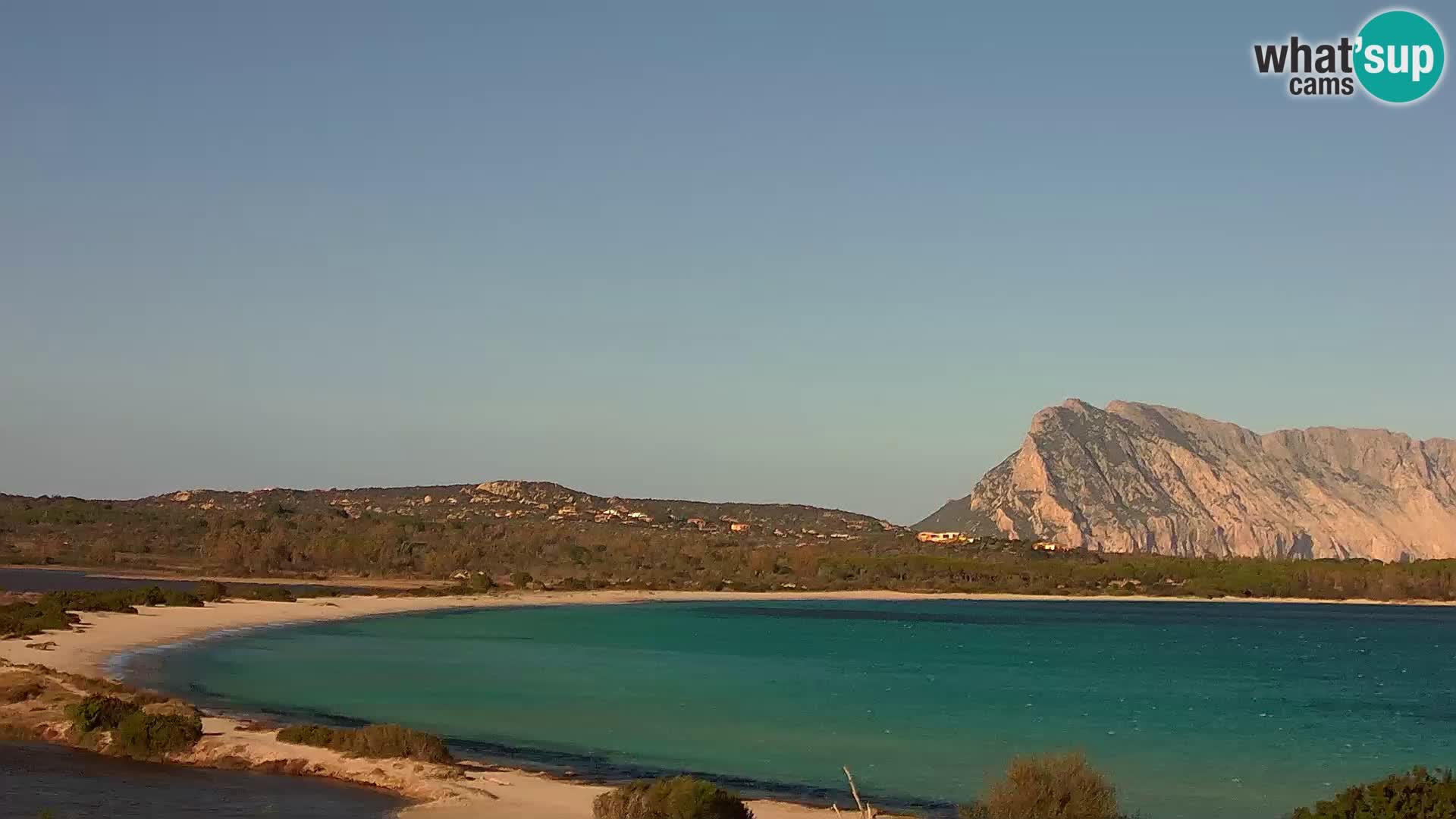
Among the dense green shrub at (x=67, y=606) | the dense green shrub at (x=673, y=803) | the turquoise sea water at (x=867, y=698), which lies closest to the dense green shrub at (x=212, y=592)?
the dense green shrub at (x=67, y=606)

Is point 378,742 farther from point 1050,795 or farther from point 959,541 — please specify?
point 959,541

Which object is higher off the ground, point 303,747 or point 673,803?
point 673,803

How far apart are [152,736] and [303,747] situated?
2.59 meters

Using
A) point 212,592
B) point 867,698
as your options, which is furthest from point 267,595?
point 867,698

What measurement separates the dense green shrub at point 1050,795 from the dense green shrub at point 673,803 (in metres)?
3.63

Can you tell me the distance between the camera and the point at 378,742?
964 inches

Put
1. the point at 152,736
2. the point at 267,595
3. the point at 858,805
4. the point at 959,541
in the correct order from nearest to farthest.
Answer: the point at 858,805 < the point at 152,736 < the point at 267,595 < the point at 959,541

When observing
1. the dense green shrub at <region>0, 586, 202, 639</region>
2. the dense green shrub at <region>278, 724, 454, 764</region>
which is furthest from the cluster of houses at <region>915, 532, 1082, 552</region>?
the dense green shrub at <region>278, 724, 454, 764</region>

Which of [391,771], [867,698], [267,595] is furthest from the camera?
[267,595]

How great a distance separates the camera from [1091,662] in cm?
6191

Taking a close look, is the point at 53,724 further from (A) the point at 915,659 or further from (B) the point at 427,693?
(A) the point at 915,659

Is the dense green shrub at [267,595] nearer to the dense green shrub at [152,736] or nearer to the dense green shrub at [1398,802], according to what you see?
the dense green shrub at [152,736]

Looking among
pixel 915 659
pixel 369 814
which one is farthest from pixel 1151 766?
pixel 915 659

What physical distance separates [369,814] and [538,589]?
8692 cm
